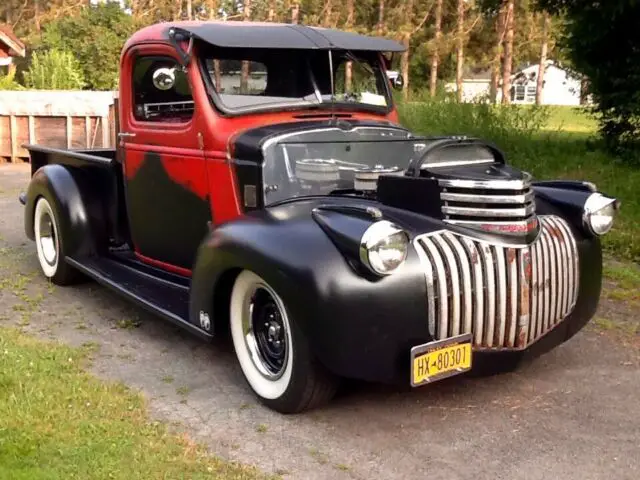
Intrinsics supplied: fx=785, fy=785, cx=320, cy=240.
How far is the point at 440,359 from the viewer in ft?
11.2

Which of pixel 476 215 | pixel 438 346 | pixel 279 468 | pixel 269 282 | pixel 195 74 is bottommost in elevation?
pixel 279 468

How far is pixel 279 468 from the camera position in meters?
3.29

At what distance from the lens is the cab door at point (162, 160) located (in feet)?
15.8

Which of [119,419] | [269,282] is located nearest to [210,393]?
[119,419]

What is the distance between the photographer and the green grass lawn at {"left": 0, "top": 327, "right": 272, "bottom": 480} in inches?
125

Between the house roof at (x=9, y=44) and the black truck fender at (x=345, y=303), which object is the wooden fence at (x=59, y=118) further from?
the black truck fender at (x=345, y=303)

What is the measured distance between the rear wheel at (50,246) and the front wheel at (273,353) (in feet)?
7.90

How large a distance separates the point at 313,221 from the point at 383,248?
0.46 m

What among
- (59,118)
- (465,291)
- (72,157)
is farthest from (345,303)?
(59,118)

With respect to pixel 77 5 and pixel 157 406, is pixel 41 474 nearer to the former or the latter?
pixel 157 406

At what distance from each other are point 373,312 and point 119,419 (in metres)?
1.32

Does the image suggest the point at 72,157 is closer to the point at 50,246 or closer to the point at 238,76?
the point at 50,246

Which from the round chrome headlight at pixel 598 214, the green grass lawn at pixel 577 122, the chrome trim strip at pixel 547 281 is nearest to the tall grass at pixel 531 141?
the green grass lawn at pixel 577 122

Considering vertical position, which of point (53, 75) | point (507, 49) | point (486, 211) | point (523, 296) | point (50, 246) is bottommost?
point (50, 246)
